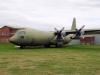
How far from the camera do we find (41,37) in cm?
3431

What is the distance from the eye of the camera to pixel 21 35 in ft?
104

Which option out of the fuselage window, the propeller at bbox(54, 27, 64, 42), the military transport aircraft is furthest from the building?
the fuselage window

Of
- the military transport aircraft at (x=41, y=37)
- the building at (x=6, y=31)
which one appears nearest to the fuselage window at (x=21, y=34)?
the military transport aircraft at (x=41, y=37)

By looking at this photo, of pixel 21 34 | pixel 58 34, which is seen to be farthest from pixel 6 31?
pixel 21 34

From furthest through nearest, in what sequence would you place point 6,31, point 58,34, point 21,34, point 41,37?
1. point 6,31
2. point 58,34
3. point 41,37
4. point 21,34

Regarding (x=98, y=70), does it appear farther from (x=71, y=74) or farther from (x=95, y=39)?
(x=95, y=39)

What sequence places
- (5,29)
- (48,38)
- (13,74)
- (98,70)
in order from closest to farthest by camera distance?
1. (13,74)
2. (98,70)
3. (48,38)
4. (5,29)

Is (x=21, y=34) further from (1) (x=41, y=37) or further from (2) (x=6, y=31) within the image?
(2) (x=6, y=31)

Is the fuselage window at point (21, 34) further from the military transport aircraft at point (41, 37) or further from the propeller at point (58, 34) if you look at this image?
the propeller at point (58, 34)

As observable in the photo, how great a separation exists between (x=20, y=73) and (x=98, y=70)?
3.60m

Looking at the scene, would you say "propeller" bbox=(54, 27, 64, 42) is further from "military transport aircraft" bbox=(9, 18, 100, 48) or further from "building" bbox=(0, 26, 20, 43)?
"building" bbox=(0, 26, 20, 43)

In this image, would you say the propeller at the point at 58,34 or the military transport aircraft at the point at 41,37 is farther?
the propeller at the point at 58,34

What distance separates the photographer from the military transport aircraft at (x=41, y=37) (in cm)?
3189

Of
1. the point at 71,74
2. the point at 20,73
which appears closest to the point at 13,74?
the point at 20,73
